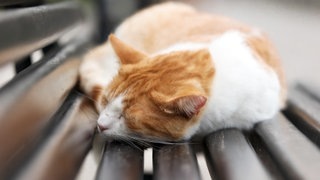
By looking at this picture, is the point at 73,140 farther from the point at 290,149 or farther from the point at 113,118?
the point at 290,149

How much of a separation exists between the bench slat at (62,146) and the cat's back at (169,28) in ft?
1.68

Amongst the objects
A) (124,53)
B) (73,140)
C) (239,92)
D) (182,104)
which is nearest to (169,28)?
(124,53)

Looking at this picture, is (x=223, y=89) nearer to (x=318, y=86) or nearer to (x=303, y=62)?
(x=318, y=86)

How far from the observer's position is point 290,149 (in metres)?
0.83

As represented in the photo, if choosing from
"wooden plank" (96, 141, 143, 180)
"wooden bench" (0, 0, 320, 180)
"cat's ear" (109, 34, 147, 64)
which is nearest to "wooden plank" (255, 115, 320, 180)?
"wooden bench" (0, 0, 320, 180)

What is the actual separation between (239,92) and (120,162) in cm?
43

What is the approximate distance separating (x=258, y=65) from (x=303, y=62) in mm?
1532

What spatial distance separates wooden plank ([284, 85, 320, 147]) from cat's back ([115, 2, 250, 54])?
11.1 inches

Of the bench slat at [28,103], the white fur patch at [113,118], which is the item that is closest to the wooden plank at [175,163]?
the white fur patch at [113,118]

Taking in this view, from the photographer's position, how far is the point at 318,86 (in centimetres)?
150

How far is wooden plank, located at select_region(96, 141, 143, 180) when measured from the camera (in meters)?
0.71

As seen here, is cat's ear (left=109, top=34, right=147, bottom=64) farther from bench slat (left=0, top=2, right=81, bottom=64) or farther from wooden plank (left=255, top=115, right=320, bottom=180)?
wooden plank (left=255, top=115, right=320, bottom=180)

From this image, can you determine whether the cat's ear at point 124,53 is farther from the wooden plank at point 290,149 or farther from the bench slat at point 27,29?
the wooden plank at point 290,149

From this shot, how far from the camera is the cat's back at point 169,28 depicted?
1433 millimetres
